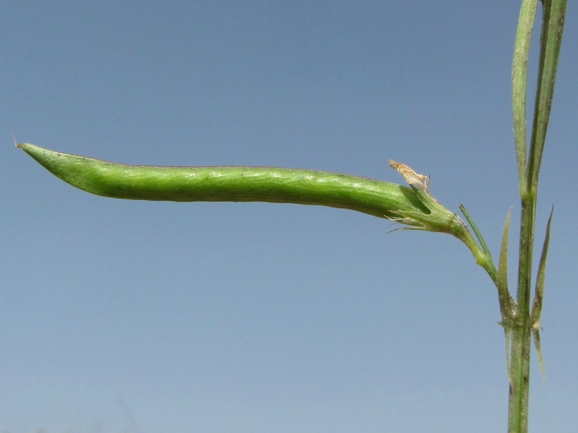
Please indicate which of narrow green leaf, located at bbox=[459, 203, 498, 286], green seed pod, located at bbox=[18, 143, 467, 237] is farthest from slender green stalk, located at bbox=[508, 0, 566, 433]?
green seed pod, located at bbox=[18, 143, 467, 237]

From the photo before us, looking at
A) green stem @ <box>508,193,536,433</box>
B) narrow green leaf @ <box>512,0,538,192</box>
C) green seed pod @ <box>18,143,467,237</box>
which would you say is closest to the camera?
green stem @ <box>508,193,536,433</box>

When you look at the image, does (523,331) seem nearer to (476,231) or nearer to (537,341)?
(537,341)

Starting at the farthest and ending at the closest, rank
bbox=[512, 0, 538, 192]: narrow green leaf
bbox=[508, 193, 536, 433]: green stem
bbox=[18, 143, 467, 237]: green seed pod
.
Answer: bbox=[18, 143, 467, 237]: green seed pod, bbox=[512, 0, 538, 192]: narrow green leaf, bbox=[508, 193, 536, 433]: green stem

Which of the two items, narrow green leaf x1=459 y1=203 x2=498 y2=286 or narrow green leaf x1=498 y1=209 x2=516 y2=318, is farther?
narrow green leaf x1=459 y1=203 x2=498 y2=286

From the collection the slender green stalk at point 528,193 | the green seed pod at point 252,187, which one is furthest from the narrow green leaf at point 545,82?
the green seed pod at point 252,187

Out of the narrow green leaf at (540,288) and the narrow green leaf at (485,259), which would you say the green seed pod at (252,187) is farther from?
the narrow green leaf at (540,288)

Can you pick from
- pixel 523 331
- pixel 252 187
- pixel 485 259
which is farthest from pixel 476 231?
pixel 252 187

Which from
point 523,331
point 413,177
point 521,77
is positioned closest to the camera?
point 523,331

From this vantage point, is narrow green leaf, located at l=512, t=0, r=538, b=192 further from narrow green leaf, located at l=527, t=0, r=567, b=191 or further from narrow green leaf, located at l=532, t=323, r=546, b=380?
narrow green leaf, located at l=532, t=323, r=546, b=380
